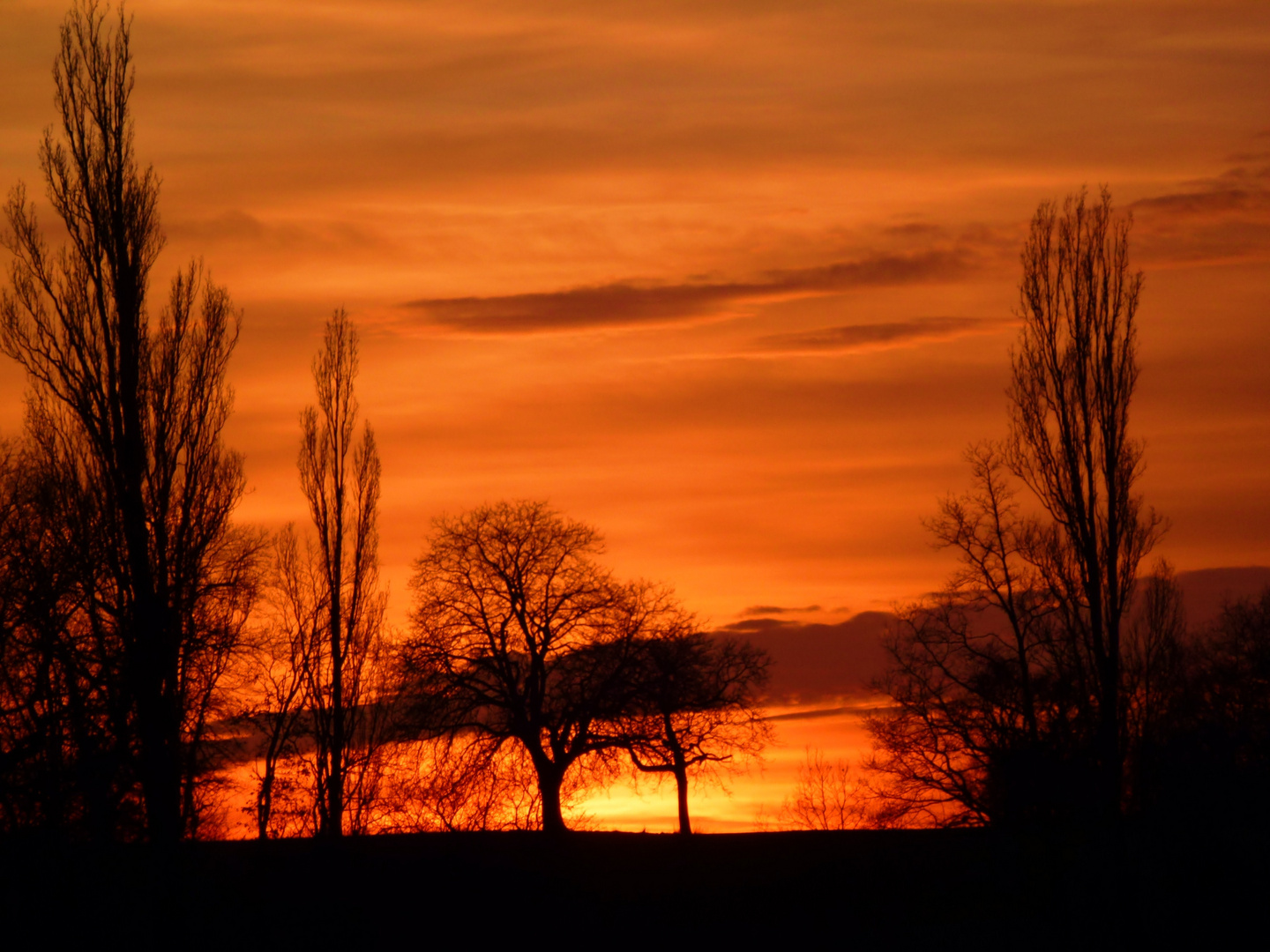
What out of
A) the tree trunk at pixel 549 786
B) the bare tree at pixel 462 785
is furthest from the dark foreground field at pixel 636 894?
the tree trunk at pixel 549 786

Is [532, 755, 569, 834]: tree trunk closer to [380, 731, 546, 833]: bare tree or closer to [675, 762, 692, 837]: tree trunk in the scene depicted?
[380, 731, 546, 833]: bare tree

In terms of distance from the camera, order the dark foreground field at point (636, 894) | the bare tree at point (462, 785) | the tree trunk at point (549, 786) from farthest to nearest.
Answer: the tree trunk at point (549, 786)
the bare tree at point (462, 785)
the dark foreground field at point (636, 894)

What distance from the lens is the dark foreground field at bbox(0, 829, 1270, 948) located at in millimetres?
15367

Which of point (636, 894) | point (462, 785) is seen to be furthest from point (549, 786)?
point (636, 894)

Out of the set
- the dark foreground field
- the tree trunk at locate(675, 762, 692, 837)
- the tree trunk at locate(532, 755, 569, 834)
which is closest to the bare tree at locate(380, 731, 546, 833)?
the tree trunk at locate(532, 755, 569, 834)

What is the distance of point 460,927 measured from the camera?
16.1 metres

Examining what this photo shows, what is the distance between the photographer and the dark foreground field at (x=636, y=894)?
15.4 meters

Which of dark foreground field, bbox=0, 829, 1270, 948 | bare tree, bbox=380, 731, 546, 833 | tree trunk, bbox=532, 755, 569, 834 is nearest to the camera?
dark foreground field, bbox=0, 829, 1270, 948

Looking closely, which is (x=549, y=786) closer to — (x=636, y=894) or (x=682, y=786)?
(x=682, y=786)

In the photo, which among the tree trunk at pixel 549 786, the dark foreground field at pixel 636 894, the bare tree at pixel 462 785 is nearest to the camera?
the dark foreground field at pixel 636 894

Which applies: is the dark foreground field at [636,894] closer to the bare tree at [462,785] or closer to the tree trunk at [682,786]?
the bare tree at [462,785]

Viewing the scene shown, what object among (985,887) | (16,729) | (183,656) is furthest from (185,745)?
(985,887)

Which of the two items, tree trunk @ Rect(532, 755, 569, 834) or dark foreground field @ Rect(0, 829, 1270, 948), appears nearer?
dark foreground field @ Rect(0, 829, 1270, 948)

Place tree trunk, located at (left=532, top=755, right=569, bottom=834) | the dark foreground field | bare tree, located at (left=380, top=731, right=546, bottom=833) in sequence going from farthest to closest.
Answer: tree trunk, located at (left=532, top=755, right=569, bottom=834) → bare tree, located at (left=380, top=731, right=546, bottom=833) → the dark foreground field
